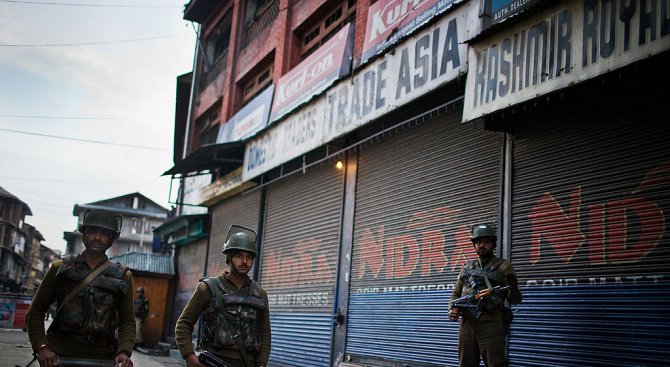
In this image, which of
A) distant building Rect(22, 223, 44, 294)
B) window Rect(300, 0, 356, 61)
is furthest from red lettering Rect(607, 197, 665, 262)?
distant building Rect(22, 223, 44, 294)

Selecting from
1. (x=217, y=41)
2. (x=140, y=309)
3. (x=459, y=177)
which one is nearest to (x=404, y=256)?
(x=459, y=177)

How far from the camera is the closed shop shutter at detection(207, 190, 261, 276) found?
14.9m

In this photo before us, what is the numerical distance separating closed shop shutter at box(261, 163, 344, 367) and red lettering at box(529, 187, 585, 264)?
187 inches

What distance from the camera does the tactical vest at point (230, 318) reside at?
4266 millimetres

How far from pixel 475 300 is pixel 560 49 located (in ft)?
8.40

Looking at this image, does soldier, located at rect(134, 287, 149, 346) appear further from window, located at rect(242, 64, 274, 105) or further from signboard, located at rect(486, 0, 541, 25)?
signboard, located at rect(486, 0, 541, 25)

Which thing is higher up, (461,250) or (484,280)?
(461,250)

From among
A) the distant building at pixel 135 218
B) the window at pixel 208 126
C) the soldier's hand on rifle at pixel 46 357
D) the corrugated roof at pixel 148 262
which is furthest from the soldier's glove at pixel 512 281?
the distant building at pixel 135 218

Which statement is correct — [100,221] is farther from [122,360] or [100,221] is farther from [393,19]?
Answer: [393,19]

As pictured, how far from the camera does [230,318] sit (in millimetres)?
4320

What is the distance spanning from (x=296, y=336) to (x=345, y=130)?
4371 mm

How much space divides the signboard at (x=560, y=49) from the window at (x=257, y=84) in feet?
33.7

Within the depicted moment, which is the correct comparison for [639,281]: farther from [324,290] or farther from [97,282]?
[324,290]

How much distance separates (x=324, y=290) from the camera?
1121 centimetres
